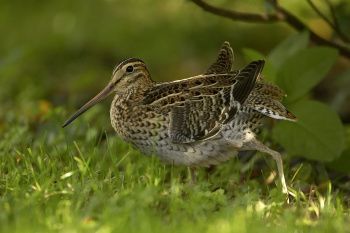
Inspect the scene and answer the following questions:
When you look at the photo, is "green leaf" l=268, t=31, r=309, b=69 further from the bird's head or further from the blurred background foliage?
the blurred background foliage

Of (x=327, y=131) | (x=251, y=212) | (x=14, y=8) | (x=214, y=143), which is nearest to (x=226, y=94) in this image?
(x=214, y=143)

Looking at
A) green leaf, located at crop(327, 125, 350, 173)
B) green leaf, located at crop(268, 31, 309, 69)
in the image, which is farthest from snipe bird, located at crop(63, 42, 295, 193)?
green leaf, located at crop(327, 125, 350, 173)

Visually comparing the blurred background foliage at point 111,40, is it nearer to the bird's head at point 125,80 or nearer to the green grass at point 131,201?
the bird's head at point 125,80

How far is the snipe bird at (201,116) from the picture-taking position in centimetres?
668

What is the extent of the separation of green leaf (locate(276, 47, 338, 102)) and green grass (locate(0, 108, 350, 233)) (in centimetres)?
74

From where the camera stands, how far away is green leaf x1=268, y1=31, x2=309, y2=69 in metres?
7.67

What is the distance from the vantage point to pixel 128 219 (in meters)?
5.32

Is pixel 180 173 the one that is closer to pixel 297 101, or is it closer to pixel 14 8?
pixel 297 101

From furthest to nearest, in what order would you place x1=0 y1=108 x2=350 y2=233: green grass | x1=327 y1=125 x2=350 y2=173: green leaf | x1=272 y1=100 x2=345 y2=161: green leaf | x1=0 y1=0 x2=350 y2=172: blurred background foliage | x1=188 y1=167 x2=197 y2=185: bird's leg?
1. x1=0 y1=0 x2=350 y2=172: blurred background foliage
2. x1=327 y1=125 x2=350 y2=173: green leaf
3. x1=272 y1=100 x2=345 y2=161: green leaf
4. x1=188 y1=167 x2=197 y2=185: bird's leg
5. x1=0 y1=108 x2=350 y2=233: green grass

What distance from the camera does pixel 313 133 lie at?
23.9 feet

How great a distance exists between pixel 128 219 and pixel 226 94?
1.90 m

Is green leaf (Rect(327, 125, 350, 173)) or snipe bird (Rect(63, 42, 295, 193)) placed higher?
snipe bird (Rect(63, 42, 295, 193))

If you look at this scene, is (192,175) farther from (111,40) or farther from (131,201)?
(111,40)

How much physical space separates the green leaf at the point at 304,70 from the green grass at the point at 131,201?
2.42 feet
